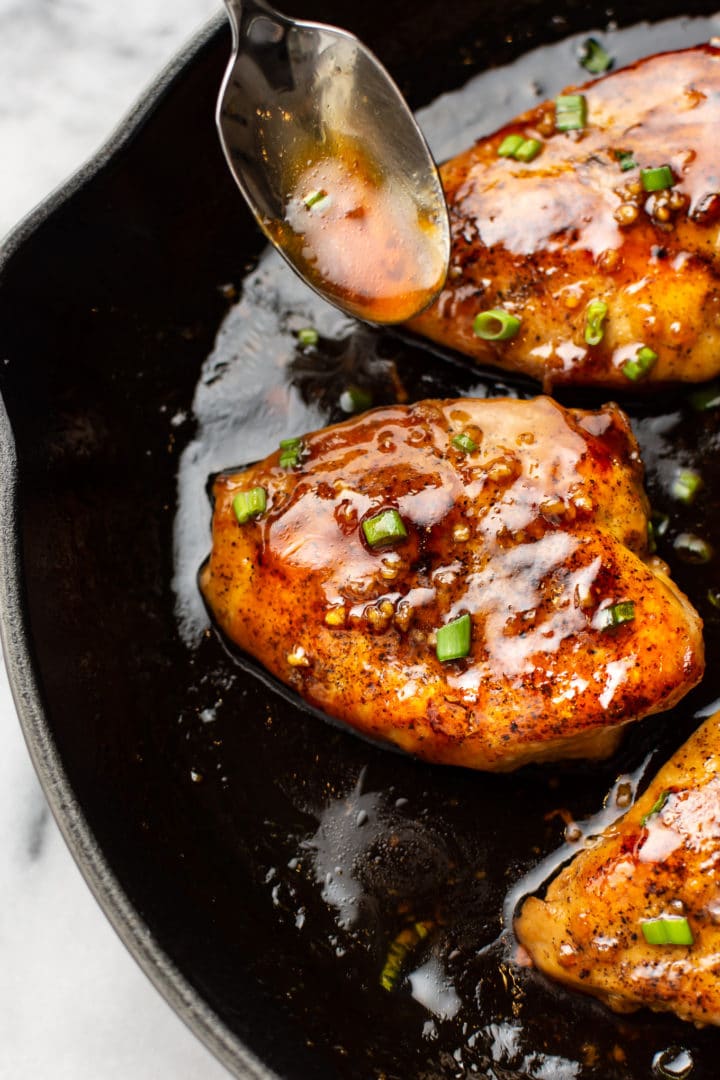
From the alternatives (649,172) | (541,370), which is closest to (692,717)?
(541,370)

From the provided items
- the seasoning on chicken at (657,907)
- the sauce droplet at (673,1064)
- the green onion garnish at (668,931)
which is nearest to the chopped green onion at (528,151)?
the seasoning on chicken at (657,907)

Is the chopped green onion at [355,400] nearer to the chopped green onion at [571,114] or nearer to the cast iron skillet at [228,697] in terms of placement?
the cast iron skillet at [228,697]

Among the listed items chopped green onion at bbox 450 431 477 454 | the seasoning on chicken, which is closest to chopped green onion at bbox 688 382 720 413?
chopped green onion at bbox 450 431 477 454

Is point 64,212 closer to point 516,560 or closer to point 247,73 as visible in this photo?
point 247,73

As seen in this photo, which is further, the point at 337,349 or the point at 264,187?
the point at 337,349

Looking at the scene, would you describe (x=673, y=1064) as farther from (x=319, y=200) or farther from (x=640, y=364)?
(x=319, y=200)

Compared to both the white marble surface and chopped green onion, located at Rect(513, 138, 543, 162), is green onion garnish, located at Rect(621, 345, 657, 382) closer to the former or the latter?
chopped green onion, located at Rect(513, 138, 543, 162)
